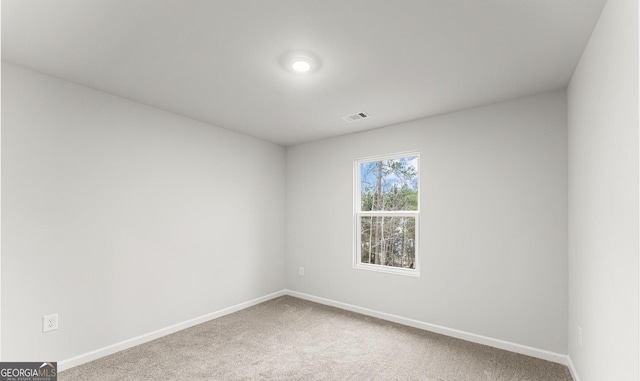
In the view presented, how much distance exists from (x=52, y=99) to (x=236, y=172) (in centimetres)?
198

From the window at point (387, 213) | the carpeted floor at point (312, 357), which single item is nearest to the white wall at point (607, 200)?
the carpeted floor at point (312, 357)

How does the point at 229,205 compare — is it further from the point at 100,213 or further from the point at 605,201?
the point at 605,201

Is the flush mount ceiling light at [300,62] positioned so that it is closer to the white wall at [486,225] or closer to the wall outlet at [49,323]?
the white wall at [486,225]

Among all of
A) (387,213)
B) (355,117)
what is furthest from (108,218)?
(387,213)

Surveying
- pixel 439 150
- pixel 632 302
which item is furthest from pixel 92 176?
pixel 632 302

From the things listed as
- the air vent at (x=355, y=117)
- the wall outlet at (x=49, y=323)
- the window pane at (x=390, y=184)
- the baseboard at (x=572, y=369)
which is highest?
the air vent at (x=355, y=117)

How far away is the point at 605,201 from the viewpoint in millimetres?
1652

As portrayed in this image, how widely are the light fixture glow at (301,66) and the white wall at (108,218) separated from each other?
5.89 feet

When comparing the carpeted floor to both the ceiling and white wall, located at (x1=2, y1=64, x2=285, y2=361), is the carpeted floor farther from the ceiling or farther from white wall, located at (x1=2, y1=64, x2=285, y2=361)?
the ceiling

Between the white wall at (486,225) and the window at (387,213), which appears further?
the window at (387,213)

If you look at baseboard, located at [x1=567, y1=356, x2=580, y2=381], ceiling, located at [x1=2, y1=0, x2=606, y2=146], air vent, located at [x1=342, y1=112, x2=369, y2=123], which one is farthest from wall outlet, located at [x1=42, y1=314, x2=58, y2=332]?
baseboard, located at [x1=567, y1=356, x2=580, y2=381]

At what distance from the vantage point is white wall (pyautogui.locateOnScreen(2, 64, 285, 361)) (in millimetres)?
2336

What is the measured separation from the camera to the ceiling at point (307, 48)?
1690 mm

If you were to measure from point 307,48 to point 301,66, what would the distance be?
23 centimetres
